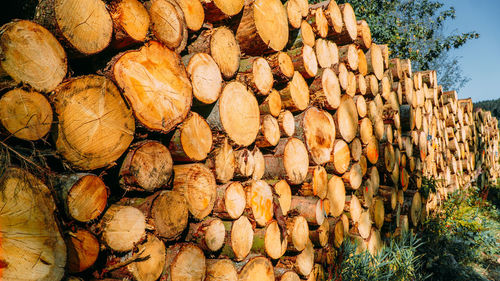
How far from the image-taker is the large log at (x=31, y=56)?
975 millimetres

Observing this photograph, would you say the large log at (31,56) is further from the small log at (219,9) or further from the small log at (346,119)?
the small log at (346,119)

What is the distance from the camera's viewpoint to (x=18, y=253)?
0.95 metres

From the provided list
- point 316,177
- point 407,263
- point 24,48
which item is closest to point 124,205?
point 24,48

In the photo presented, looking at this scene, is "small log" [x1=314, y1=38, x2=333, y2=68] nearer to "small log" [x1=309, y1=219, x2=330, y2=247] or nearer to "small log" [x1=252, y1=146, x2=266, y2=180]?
"small log" [x1=252, y1=146, x2=266, y2=180]

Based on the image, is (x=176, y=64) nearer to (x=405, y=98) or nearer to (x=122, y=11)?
(x=122, y=11)

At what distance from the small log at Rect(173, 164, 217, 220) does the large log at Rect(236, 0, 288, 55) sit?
0.94 meters

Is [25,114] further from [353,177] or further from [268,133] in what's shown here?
[353,177]

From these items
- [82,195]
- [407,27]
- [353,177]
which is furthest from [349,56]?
[407,27]

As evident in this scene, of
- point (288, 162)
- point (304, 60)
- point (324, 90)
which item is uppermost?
Answer: point (304, 60)

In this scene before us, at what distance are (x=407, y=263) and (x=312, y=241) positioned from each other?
122 centimetres

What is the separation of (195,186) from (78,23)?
2.93 ft

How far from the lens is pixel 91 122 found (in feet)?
3.82

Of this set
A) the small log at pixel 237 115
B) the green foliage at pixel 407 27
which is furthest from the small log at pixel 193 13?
the green foliage at pixel 407 27

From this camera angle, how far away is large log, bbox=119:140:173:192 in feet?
4.28
